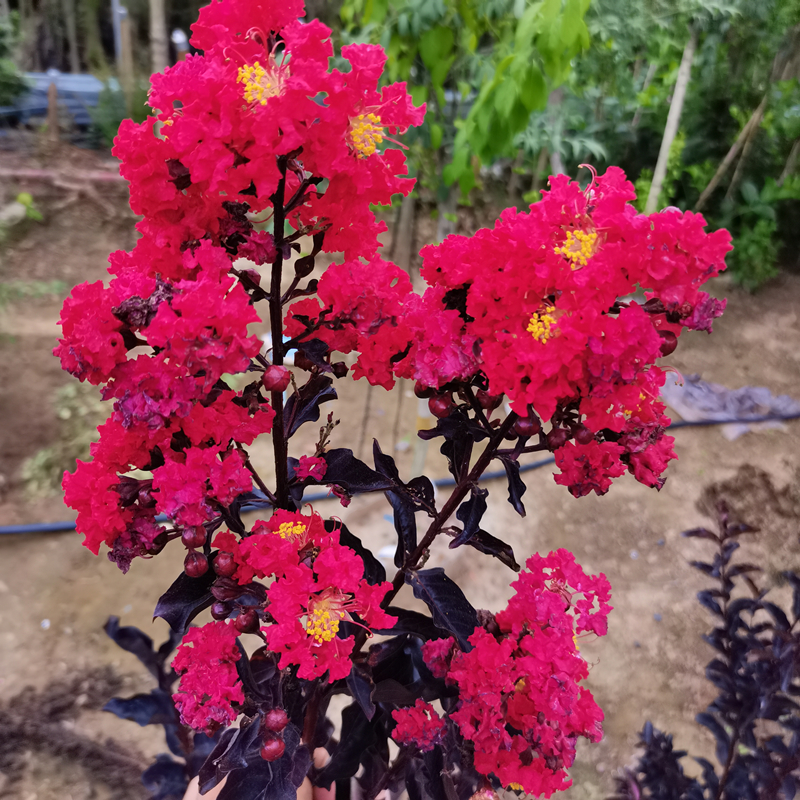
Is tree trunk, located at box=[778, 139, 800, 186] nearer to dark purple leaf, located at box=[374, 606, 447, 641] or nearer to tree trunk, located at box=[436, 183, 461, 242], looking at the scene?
tree trunk, located at box=[436, 183, 461, 242]

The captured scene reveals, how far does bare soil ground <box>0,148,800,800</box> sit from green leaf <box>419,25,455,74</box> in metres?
1.26

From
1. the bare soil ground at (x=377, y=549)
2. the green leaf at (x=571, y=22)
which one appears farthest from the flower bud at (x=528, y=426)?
the bare soil ground at (x=377, y=549)

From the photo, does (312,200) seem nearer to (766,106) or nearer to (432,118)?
(432,118)

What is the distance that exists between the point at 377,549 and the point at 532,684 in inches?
66.1

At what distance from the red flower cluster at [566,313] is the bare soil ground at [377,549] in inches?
39.2

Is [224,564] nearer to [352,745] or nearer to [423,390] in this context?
[423,390]

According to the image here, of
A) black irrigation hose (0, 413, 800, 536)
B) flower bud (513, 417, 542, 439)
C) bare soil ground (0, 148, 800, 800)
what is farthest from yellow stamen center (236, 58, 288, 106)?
bare soil ground (0, 148, 800, 800)

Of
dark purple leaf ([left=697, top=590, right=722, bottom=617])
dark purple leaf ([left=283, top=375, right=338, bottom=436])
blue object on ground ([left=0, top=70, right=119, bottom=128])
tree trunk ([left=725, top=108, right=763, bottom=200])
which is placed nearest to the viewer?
dark purple leaf ([left=283, top=375, right=338, bottom=436])

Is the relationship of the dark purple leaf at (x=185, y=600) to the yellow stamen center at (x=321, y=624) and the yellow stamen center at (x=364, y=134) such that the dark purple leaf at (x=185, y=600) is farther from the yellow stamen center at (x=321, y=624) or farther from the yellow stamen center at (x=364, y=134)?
the yellow stamen center at (x=364, y=134)

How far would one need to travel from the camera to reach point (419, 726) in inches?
34.7

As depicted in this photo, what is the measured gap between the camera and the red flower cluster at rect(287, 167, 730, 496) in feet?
2.02

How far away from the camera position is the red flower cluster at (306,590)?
69cm

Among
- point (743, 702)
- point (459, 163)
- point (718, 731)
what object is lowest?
point (718, 731)

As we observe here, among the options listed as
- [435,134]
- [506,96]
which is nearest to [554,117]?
[435,134]
